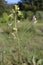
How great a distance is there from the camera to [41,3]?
26688 mm

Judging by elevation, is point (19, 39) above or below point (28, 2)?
above

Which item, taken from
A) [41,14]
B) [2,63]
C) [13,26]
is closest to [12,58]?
[2,63]

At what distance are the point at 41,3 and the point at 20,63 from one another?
2399cm

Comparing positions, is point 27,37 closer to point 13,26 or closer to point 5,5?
point 13,26

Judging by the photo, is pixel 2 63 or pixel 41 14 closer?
pixel 2 63

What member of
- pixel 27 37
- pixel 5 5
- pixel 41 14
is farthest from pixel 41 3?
pixel 27 37

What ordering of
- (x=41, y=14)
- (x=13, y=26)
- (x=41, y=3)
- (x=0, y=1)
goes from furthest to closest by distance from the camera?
(x=41, y=3)
(x=0, y=1)
(x=41, y=14)
(x=13, y=26)

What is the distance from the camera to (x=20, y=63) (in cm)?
301

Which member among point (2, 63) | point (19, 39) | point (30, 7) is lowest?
point (30, 7)

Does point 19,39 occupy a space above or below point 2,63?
above

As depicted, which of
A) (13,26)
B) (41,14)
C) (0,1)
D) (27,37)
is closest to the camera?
(13,26)

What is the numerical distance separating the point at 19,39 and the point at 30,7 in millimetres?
23926

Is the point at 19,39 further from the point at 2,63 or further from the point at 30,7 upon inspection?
the point at 30,7

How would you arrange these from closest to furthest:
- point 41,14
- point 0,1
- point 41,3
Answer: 1. point 41,14
2. point 0,1
3. point 41,3
